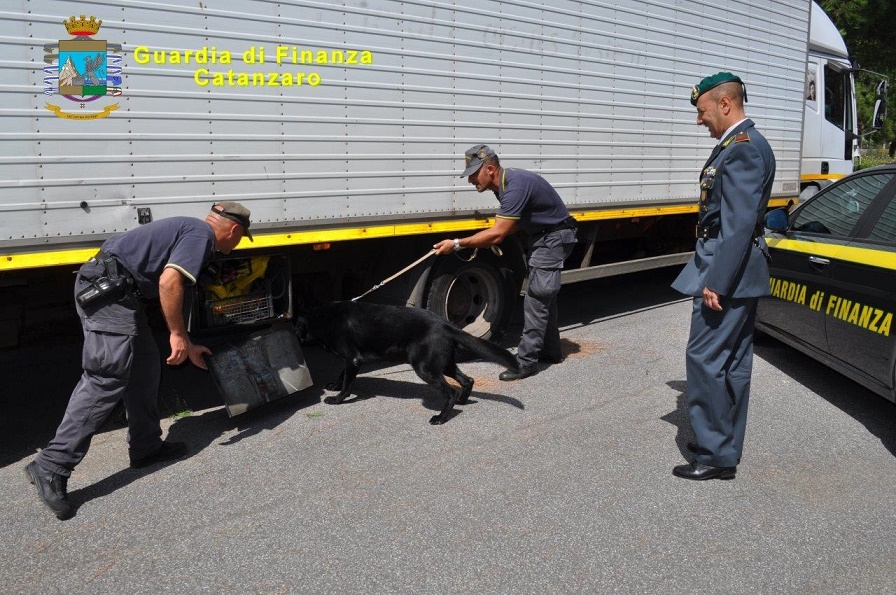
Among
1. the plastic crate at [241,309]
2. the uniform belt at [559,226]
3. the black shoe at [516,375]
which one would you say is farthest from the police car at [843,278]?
the plastic crate at [241,309]

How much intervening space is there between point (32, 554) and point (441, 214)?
327cm

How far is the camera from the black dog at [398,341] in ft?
14.7

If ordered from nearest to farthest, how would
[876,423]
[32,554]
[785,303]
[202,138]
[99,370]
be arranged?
[32,554], [99,370], [202,138], [876,423], [785,303]

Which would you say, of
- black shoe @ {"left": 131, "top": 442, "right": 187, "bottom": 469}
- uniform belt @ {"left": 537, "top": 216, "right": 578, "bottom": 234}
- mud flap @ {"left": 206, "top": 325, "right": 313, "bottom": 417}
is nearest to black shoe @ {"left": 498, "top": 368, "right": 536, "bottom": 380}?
uniform belt @ {"left": 537, "top": 216, "right": 578, "bottom": 234}

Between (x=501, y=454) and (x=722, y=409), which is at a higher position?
(x=722, y=409)

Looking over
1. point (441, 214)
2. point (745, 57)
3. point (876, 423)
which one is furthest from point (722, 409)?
point (745, 57)

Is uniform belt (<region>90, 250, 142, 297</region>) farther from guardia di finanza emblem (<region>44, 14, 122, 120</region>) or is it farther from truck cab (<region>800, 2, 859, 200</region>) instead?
truck cab (<region>800, 2, 859, 200</region>)

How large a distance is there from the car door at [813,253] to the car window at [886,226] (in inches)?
5.9

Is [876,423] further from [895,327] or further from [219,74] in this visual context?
[219,74]

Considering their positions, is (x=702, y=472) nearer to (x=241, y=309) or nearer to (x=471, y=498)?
(x=471, y=498)

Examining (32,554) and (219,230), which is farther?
(219,230)

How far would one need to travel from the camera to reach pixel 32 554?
3006mm

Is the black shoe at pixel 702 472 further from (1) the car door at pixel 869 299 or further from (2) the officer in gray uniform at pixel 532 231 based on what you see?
(2) the officer in gray uniform at pixel 532 231

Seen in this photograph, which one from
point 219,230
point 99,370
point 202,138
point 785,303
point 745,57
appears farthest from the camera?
point 745,57
